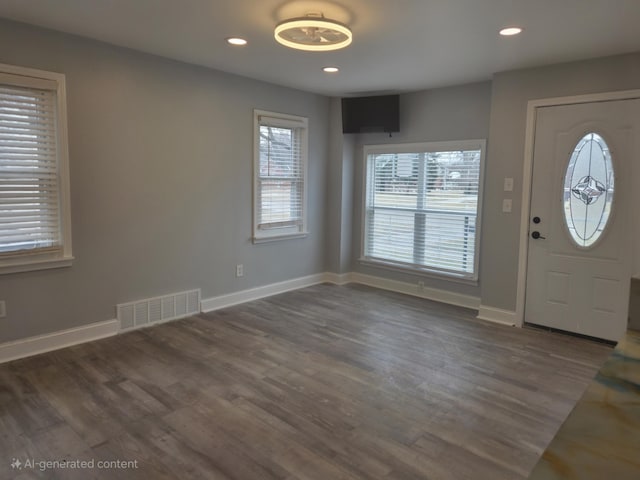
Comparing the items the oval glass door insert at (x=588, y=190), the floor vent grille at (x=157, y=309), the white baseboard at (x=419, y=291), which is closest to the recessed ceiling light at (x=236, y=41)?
the floor vent grille at (x=157, y=309)

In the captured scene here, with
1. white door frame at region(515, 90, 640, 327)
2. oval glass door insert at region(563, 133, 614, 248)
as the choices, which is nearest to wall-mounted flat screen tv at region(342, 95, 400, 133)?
white door frame at region(515, 90, 640, 327)

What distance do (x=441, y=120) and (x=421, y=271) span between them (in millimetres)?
1760

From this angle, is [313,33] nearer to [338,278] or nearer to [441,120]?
[441,120]

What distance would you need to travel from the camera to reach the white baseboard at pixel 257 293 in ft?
15.2

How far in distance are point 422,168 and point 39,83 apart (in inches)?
151

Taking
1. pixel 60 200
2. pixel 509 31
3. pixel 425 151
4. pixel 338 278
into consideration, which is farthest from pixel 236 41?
pixel 338 278

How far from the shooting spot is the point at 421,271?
210 inches

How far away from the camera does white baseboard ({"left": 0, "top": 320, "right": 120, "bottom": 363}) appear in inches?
130

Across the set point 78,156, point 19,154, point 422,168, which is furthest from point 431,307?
point 19,154

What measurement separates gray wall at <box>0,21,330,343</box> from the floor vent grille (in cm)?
7

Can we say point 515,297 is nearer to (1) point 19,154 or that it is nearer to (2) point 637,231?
(2) point 637,231

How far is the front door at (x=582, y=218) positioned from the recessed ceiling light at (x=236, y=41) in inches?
106

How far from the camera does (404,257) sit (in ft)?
18.1

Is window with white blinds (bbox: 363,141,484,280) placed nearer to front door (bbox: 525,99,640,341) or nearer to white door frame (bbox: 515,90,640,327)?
white door frame (bbox: 515,90,640,327)
